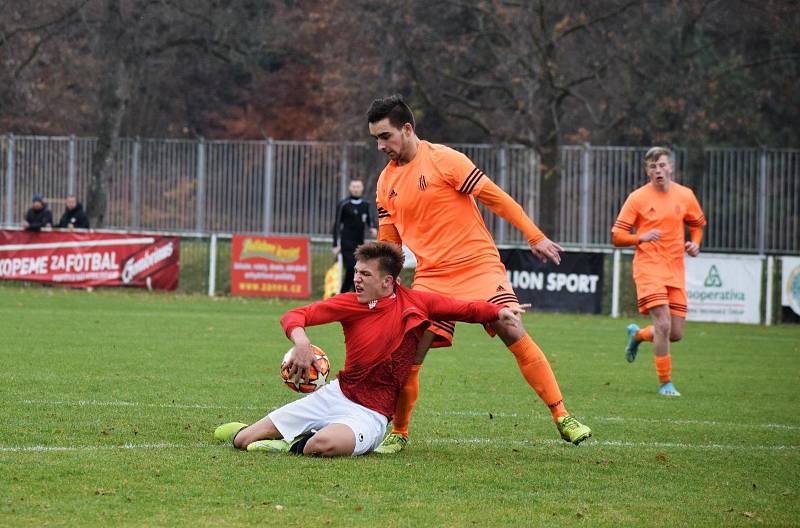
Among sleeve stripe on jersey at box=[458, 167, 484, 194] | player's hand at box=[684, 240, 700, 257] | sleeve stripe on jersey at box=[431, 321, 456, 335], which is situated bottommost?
sleeve stripe on jersey at box=[431, 321, 456, 335]

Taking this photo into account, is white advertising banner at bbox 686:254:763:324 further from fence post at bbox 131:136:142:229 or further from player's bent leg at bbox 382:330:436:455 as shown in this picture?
player's bent leg at bbox 382:330:436:455

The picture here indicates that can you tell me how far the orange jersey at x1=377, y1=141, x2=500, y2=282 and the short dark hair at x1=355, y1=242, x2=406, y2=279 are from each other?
64 cm

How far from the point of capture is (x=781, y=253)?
2636 centimetres

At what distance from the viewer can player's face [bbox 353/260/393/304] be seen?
765 cm

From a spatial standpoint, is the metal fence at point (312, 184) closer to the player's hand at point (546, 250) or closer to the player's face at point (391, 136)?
the player's face at point (391, 136)

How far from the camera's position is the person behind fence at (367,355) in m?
7.63

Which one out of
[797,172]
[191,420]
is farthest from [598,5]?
[191,420]

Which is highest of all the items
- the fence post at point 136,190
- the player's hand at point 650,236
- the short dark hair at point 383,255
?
the fence post at point 136,190

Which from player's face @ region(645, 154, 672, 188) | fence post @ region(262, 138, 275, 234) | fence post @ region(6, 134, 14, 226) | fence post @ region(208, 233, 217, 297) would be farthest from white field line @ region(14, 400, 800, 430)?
fence post @ region(6, 134, 14, 226)

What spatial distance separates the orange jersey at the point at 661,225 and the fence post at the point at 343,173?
1614 cm

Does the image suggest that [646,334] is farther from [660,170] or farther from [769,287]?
[769,287]

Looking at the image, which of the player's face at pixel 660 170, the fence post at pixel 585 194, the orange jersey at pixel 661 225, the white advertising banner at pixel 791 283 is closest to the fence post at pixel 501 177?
the fence post at pixel 585 194

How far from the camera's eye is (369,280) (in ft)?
25.1

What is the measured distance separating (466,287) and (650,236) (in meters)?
4.25
